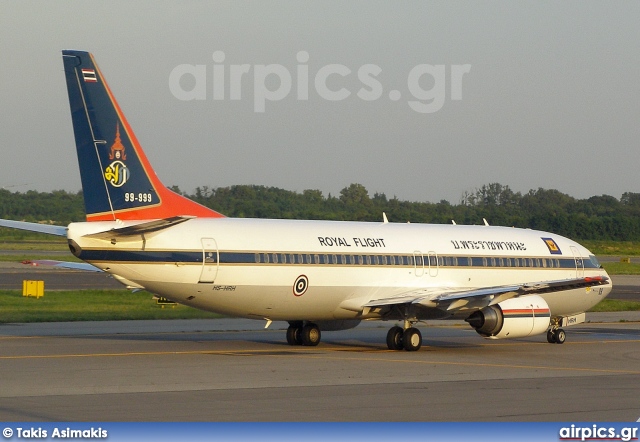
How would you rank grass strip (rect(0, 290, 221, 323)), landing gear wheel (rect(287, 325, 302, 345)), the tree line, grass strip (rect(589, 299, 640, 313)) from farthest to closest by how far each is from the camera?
the tree line, grass strip (rect(589, 299, 640, 313)), grass strip (rect(0, 290, 221, 323)), landing gear wheel (rect(287, 325, 302, 345))

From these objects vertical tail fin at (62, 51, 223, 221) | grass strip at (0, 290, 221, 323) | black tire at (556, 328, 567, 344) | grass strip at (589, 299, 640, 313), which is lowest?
black tire at (556, 328, 567, 344)

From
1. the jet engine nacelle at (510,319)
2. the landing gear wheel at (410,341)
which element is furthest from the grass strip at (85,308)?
the jet engine nacelle at (510,319)

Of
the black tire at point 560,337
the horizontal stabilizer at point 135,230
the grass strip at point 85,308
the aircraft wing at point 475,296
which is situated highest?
the horizontal stabilizer at point 135,230

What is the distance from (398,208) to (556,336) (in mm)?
46364

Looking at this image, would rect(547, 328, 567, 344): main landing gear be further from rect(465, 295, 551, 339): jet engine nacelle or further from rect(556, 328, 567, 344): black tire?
rect(465, 295, 551, 339): jet engine nacelle

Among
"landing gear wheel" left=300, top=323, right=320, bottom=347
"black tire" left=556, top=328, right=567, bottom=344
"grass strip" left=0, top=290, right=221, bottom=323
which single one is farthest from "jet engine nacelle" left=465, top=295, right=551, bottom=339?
"grass strip" left=0, top=290, right=221, bottom=323

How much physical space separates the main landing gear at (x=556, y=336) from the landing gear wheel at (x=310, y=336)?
24.3 feet

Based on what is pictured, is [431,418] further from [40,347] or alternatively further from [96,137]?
[40,347]

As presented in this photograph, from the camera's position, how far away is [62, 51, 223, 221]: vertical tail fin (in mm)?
22078

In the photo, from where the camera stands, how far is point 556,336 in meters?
29.0

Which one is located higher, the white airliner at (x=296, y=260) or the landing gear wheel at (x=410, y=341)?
the white airliner at (x=296, y=260)

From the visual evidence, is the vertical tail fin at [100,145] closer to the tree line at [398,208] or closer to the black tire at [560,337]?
the black tire at [560,337]

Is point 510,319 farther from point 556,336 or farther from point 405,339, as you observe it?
point 556,336

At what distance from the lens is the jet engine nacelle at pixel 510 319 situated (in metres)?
25.4
